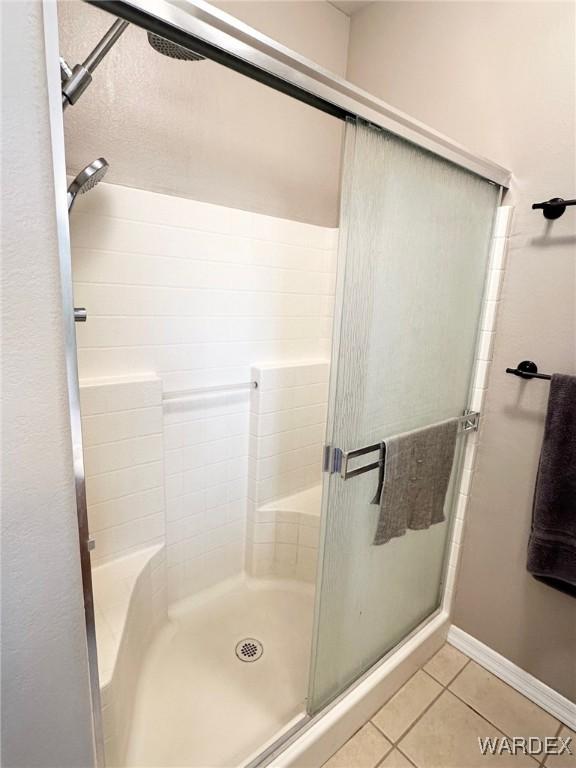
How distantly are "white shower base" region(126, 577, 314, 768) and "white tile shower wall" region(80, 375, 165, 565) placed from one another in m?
0.44

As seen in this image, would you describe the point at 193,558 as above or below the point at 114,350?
below

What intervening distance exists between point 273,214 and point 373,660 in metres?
1.76

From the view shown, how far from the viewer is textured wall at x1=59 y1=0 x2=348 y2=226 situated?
1.20m

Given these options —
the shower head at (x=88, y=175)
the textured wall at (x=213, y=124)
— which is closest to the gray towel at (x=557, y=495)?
the textured wall at (x=213, y=124)

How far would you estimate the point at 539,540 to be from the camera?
1.29 meters

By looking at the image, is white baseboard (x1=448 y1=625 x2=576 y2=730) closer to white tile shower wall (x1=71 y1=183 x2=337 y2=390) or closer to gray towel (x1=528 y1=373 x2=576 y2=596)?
gray towel (x1=528 y1=373 x2=576 y2=596)

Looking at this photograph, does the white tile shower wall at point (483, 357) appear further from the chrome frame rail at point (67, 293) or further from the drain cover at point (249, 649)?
the chrome frame rail at point (67, 293)

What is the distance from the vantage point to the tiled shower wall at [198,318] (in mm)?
1303

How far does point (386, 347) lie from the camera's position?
1138mm

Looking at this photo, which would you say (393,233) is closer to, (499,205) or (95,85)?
(499,205)

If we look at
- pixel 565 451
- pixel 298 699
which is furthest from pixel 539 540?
pixel 298 699

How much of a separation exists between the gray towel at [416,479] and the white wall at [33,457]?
0.85 m

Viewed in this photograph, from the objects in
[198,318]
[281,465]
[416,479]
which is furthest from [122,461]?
[416,479]

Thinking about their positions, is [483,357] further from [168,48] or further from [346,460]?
[168,48]
